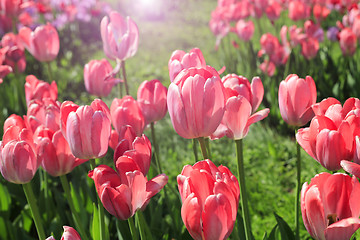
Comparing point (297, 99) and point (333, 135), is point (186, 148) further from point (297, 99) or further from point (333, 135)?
point (333, 135)

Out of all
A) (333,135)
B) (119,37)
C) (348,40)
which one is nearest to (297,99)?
(333,135)

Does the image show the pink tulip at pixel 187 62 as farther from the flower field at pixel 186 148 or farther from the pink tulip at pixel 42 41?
the pink tulip at pixel 42 41

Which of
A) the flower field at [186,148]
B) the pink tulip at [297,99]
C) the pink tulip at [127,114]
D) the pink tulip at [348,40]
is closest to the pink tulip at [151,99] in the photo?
the flower field at [186,148]

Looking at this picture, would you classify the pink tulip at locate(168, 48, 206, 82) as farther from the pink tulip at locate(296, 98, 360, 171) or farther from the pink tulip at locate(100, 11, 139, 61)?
the pink tulip at locate(100, 11, 139, 61)

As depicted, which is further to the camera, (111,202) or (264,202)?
(264,202)

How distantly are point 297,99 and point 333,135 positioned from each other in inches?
11.7

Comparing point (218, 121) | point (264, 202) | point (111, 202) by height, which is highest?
point (218, 121)

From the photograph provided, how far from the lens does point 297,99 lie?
4.11 ft

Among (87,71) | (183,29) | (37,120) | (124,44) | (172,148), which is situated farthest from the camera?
(183,29)

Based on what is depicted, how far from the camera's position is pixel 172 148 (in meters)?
3.23

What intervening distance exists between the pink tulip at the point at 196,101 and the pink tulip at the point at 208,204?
15 centimetres

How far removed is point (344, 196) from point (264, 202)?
5.01 feet

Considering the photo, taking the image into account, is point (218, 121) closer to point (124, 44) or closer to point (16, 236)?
point (124, 44)

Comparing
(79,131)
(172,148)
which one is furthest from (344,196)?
(172,148)
